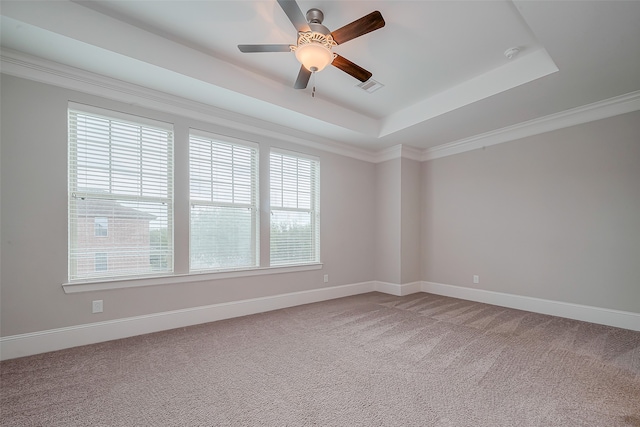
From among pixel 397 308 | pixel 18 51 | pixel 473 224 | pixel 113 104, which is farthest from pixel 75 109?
pixel 473 224

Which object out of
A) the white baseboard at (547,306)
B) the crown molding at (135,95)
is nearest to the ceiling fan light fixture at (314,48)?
the crown molding at (135,95)

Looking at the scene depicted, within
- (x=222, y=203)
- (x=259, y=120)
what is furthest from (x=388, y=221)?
(x=222, y=203)

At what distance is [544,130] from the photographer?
13.6 ft

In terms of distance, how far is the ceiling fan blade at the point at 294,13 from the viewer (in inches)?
77.8

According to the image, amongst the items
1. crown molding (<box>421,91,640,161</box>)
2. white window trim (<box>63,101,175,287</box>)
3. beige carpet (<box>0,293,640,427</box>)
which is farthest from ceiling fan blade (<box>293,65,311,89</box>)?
crown molding (<box>421,91,640,161</box>)

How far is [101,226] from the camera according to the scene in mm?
3082

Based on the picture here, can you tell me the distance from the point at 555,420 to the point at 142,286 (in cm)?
382

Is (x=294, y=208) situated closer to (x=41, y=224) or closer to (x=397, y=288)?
(x=397, y=288)

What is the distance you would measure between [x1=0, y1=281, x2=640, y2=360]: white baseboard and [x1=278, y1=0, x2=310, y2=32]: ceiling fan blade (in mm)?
3320

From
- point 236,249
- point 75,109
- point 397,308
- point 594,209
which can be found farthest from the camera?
point 397,308

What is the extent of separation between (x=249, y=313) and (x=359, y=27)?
3.61m

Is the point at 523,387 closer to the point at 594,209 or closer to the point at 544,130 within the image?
the point at 594,209

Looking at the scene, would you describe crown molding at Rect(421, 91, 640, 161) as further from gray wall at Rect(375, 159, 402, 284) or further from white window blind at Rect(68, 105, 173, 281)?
white window blind at Rect(68, 105, 173, 281)

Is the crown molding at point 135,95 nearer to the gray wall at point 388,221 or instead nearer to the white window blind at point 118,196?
the white window blind at point 118,196
